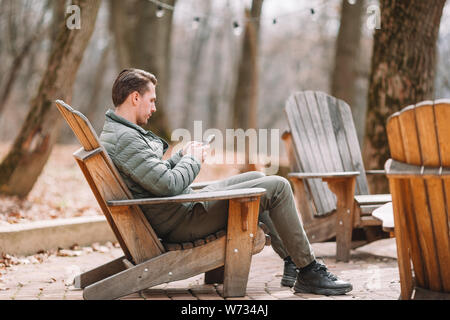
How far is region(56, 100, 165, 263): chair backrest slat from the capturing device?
3439 millimetres

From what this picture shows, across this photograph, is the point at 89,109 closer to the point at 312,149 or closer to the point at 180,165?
the point at 312,149

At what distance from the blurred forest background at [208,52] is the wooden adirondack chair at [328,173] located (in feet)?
3.87

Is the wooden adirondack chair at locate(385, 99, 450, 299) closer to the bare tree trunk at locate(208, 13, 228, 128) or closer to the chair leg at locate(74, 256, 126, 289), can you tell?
the chair leg at locate(74, 256, 126, 289)

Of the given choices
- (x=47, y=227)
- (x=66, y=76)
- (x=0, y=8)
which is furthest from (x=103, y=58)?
(x=47, y=227)

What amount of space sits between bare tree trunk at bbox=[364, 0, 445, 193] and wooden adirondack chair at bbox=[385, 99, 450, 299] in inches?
142

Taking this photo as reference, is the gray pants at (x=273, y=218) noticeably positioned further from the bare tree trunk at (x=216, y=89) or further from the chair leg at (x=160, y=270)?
the bare tree trunk at (x=216, y=89)

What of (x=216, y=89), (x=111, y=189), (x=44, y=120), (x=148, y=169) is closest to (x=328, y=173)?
(x=148, y=169)

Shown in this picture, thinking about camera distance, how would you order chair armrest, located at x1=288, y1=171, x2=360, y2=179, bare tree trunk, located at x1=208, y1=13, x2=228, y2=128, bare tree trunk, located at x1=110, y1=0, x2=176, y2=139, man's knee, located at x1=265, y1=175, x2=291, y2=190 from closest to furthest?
man's knee, located at x1=265, y1=175, x2=291, y2=190
chair armrest, located at x1=288, y1=171, x2=360, y2=179
bare tree trunk, located at x1=110, y1=0, x2=176, y2=139
bare tree trunk, located at x1=208, y1=13, x2=228, y2=128

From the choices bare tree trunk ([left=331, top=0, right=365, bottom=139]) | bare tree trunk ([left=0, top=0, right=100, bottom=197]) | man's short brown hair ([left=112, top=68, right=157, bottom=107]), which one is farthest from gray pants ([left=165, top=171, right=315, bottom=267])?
bare tree trunk ([left=331, top=0, right=365, bottom=139])

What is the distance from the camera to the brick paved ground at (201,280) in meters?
3.75

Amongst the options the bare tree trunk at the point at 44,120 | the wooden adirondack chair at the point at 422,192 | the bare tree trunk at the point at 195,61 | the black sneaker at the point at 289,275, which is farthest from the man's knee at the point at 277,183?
the bare tree trunk at the point at 195,61

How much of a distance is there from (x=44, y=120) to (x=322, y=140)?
10.6 ft

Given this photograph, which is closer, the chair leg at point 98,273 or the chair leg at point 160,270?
the chair leg at point 160,270

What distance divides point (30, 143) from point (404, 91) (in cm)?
429
